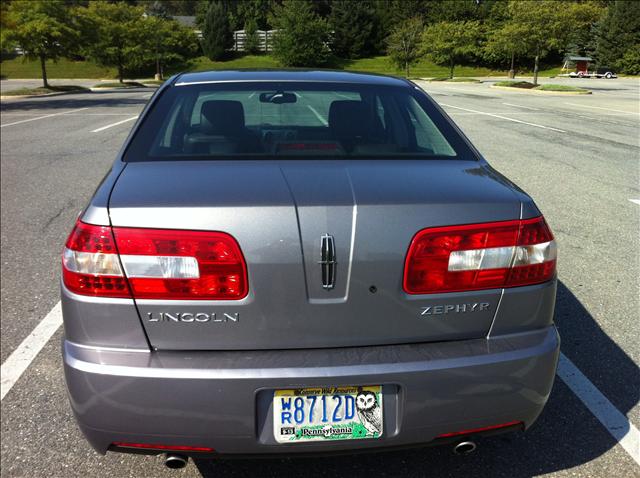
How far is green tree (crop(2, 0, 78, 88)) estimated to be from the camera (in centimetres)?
2900

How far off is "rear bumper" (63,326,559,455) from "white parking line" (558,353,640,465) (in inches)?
38.7

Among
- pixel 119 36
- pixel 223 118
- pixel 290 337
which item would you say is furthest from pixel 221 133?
pixel 119 36

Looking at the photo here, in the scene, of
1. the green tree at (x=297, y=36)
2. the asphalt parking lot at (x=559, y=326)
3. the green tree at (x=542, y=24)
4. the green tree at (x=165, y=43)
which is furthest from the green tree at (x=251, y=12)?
the asphalt parking lot at (x=559, y=326)

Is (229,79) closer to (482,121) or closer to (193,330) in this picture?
(193,330)

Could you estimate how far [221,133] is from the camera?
2664 millimetres

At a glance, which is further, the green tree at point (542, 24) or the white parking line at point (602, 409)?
the green tree at point (542, 24)

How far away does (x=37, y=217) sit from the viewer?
6.36 m

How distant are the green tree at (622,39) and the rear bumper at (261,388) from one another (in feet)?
246

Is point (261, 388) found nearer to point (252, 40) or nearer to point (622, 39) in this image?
point (622, 39)

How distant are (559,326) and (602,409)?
0.92 meters

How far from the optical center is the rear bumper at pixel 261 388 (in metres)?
1.82

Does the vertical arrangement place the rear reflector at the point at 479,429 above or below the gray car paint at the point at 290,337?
below

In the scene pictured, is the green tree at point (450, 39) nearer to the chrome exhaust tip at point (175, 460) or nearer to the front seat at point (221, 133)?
the front seat at point (221, 133)

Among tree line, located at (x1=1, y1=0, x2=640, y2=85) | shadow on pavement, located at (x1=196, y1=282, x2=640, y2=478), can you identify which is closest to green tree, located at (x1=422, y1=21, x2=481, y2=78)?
tree line, located at (x1=1, y1=0, x2=640, y2=85)
